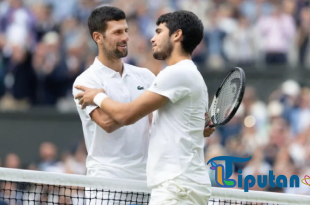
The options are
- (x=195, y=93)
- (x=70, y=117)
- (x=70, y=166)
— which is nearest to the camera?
(x=195, y=93)

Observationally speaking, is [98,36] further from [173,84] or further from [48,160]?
[48,160]

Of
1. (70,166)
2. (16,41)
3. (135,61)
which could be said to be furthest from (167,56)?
(16,41)

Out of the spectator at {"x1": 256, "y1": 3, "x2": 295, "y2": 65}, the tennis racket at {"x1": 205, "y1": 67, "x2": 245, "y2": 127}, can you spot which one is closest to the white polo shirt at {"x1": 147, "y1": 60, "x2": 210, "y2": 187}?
the tennis racket at {"x1": 205, "y1": 67, "x2": 245, "y2": 127}

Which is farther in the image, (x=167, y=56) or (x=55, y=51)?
(x=55, y=51)

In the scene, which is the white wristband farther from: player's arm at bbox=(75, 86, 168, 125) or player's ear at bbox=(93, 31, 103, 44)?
player's ear at bbox=(93, 31, 103, 44)

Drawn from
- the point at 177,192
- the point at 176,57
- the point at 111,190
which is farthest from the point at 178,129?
the point at 111,190

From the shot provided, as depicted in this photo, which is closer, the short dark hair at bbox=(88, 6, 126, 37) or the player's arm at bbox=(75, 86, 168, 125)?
the player's arm at bbox=(75, 86, 168, 125)

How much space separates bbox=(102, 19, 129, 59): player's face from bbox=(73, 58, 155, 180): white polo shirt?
140mm

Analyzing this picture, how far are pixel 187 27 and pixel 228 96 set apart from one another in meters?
0.74

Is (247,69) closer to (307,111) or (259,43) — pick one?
(259,43)

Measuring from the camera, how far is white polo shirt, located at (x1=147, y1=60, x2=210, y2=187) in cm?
513

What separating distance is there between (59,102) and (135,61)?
1789mm

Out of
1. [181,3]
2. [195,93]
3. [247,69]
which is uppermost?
[181,3]

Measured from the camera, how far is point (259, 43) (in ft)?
46.4
